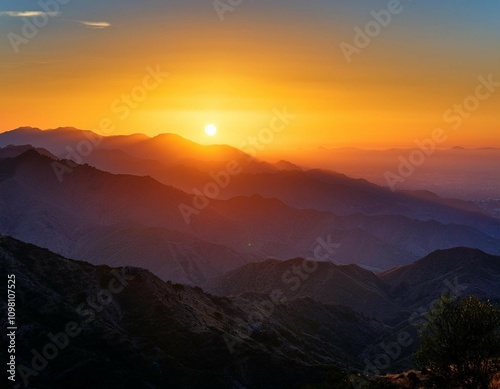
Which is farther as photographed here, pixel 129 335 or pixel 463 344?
pixel 129 335

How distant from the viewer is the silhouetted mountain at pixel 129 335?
77.4m

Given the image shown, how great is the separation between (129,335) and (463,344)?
6329 cm

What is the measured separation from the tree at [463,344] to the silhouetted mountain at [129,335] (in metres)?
43.6

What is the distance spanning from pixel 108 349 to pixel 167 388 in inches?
501

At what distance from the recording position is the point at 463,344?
40.7 metres

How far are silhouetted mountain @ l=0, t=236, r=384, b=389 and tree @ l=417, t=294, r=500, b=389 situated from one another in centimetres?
4361

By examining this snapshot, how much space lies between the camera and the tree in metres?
40.1

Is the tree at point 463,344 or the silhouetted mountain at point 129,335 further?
the silhouetted mountain at point 129,335

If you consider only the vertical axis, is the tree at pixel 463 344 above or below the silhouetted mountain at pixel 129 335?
above

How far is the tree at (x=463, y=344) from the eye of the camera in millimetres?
40062

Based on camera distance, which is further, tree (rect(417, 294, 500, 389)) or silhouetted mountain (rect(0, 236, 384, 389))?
silhouetted mountain (rect(0, 236, 384, 389))

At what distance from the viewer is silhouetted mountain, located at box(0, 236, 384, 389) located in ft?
254

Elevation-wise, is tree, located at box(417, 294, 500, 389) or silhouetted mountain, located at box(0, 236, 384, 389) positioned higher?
tree, located at box(417, 294, 500, 389)

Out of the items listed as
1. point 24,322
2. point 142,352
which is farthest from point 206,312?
point 24,322
